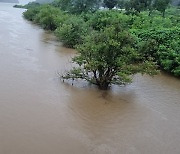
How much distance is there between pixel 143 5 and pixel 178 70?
18780 millimetres

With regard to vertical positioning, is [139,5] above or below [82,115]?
above

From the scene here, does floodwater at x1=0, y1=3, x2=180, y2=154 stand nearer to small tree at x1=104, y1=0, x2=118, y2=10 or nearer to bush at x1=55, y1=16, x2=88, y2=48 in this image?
bush at x1=55, y1=16, x2=88, y2=48

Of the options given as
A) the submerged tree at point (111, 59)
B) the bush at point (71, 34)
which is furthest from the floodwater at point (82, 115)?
the bush at point (71, 34)

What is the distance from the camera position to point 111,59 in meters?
11.4

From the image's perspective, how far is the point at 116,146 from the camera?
780 cm

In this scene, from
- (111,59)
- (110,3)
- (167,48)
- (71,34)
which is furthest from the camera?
(110,3)

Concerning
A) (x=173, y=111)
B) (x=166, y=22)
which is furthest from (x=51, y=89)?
(x=166, y=22)

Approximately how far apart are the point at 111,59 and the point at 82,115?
2932 millimetres

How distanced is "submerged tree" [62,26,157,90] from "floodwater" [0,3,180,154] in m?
0.48

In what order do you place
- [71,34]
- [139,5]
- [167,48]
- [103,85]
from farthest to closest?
1. [139,5]
2. [71,34]
3. [167,48]
4. [103,85]

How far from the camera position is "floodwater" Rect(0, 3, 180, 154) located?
25.2 ft

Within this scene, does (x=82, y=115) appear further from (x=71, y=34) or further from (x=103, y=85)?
(x=71, y=34)

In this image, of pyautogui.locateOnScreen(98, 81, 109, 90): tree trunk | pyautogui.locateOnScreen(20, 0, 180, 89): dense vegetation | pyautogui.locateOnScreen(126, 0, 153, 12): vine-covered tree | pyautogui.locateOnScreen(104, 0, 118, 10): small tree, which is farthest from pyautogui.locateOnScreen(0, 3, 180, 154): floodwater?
pyautogui.locateOnScreen(104, 0, 118, 10): small tree

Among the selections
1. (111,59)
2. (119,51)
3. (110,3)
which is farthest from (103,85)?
(110,3)
